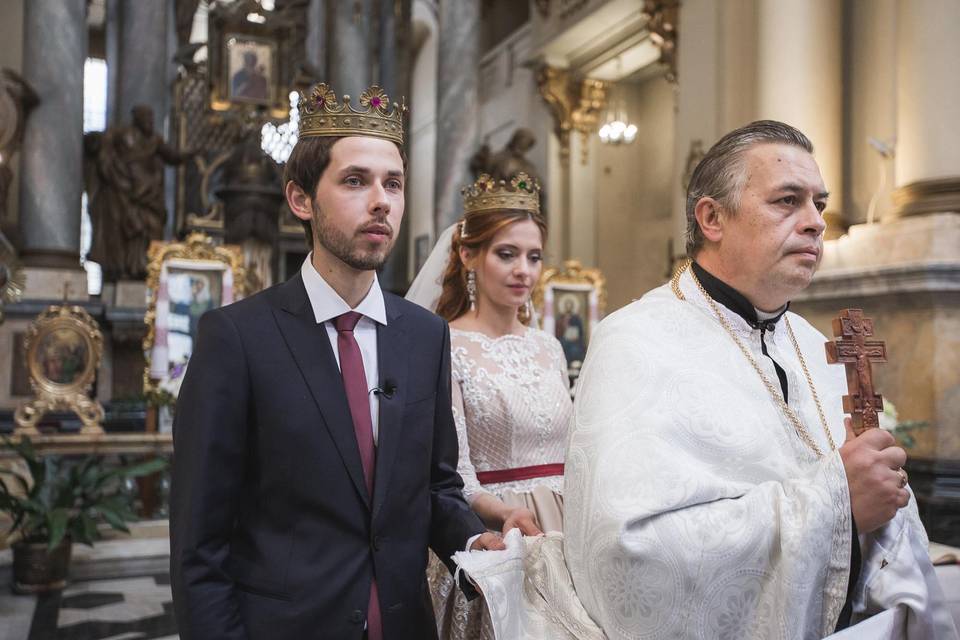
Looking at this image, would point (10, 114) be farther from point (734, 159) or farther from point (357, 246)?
point (734, 159)

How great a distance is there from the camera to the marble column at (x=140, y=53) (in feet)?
41.9

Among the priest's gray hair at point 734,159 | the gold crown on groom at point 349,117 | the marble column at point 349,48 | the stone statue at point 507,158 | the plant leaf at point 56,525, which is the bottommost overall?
the plant leaf at point 56,525

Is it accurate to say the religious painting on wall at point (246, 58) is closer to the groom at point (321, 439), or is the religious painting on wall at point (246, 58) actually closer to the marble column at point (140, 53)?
the marble column at point (140, 53)

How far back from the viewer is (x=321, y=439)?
1694 millimetres

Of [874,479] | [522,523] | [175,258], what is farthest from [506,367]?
[175,258]

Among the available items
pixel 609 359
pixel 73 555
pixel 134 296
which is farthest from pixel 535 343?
pixel 134 296

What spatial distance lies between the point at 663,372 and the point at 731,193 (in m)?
0.39

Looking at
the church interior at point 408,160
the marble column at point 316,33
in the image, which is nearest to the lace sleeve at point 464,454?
the church interior at point 408,160

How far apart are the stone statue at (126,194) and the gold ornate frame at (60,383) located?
4.44 metres

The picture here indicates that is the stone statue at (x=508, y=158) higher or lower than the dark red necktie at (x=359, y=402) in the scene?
higher

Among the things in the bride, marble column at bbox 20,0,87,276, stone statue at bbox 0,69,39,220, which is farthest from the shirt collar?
marble column at bbox 20,0,87,276

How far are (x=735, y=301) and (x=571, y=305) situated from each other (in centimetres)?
667

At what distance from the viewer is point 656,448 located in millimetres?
1553

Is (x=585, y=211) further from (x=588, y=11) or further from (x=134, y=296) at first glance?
(x=134, y=296)
